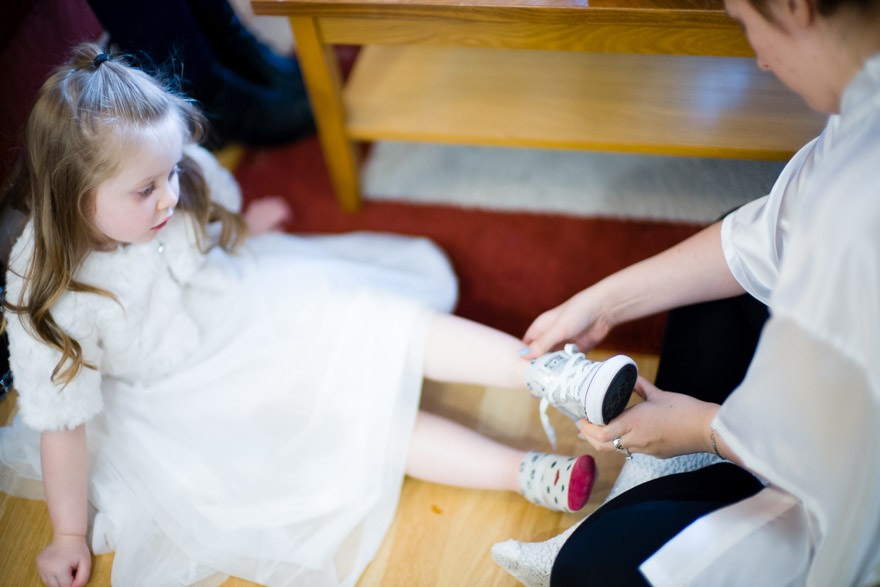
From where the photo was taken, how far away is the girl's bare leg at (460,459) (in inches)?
40.1

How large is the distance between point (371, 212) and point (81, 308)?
0.66 meters

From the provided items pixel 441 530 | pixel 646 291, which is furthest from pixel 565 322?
pixel 441 530

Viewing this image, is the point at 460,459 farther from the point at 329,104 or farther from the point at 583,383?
the point at 329,104

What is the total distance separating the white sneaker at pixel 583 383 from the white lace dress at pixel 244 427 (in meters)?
0.19

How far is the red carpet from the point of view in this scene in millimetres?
1271

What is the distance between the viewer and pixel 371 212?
1.44 metres

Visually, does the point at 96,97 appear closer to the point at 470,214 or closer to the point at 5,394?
the point at 5,394

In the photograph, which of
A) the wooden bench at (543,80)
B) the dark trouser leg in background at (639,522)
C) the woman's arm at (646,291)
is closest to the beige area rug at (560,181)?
the wooden bench at (543,80)

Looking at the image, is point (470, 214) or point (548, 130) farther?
point (470, 214)

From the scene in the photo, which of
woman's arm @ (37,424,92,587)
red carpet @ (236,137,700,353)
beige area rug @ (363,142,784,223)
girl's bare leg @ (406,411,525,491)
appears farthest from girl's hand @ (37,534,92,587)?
beige area rug @ (363,142,784,223)

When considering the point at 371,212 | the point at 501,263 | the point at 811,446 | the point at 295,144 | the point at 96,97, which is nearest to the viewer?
the point at 811,446

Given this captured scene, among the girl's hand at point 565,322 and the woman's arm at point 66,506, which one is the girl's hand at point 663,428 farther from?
the woman's arm at point 66,506

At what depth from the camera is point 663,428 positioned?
2.65 feet

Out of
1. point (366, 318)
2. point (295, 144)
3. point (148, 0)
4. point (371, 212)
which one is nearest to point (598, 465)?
point (366, 318)
